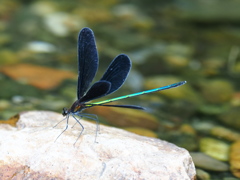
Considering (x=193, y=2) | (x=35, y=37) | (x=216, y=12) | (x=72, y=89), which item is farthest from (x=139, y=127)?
(x=193, y=2)

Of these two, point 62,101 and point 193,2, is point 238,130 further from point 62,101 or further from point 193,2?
point 193,2

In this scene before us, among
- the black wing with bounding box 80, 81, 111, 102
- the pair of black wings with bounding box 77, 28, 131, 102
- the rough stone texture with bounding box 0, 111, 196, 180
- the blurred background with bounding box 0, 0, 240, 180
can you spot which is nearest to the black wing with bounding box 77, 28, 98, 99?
the pair of black wings with bounding box 77, 28, 131, 102

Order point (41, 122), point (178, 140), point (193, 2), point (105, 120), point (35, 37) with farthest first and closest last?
point (193, 2) < point (35, 37) < point (105, 120) < point (178, 140) < point (41, 122)

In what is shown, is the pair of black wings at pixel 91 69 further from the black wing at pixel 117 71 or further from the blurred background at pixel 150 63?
the blurred background at pixel 150 63

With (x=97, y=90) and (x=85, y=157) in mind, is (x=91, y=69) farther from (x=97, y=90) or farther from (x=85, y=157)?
(x=85, y=157)

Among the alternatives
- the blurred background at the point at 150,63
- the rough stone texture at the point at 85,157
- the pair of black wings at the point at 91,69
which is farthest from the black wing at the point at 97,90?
the blurred background at the point at 150,63

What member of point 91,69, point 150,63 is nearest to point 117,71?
point 91,69
